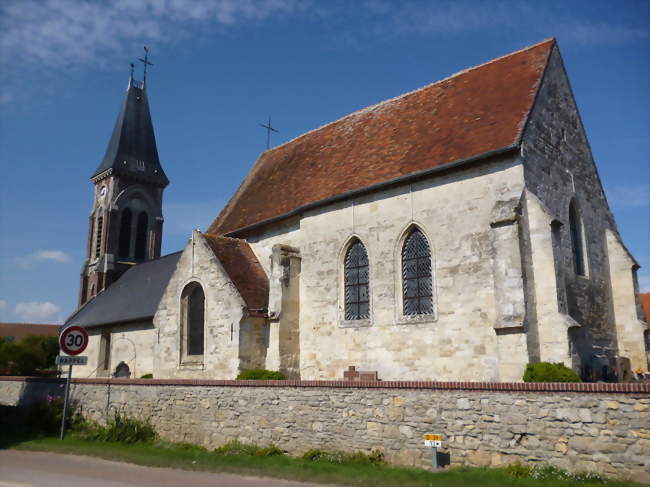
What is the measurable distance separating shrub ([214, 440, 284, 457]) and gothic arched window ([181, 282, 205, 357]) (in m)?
7.37

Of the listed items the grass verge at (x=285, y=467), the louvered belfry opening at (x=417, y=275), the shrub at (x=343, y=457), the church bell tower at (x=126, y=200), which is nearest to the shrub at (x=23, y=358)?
the church bell tower at (x=126, y=200)

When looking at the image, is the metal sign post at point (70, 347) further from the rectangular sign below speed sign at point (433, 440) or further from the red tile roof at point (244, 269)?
the rectangular sign below speed sign at point (433, 440)

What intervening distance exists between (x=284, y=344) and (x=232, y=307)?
82.7 inches

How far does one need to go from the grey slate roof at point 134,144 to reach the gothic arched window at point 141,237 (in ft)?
9.50

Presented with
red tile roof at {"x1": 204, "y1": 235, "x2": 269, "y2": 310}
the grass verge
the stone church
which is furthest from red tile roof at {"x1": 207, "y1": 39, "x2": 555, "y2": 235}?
the grass verge

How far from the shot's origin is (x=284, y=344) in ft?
59.3

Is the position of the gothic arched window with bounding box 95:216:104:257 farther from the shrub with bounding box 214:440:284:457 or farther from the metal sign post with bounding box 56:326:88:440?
the shrub with bounding box 214:440:284:457

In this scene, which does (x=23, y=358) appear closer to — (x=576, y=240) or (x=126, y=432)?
(x=126, y=432)

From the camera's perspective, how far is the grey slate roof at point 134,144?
4134cm

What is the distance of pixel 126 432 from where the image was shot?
47.7 feet

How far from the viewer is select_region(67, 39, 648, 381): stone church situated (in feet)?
46.5

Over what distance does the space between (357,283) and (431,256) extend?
2.89 m

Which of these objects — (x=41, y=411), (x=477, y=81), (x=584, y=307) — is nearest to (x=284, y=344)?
(x=41, y=411)

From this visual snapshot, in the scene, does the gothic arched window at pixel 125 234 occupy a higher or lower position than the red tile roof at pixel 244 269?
higher
